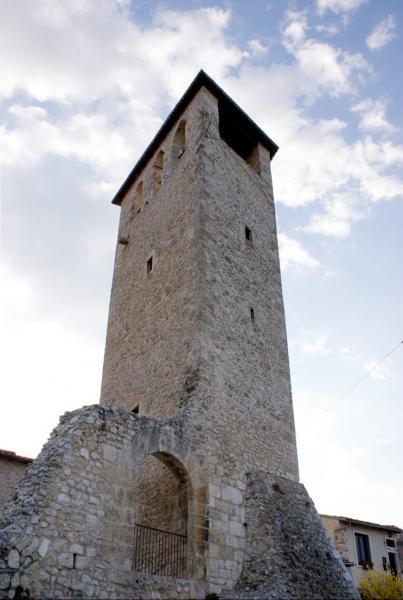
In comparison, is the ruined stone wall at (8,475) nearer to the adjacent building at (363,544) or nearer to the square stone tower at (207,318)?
the square stone tower at (207,318)

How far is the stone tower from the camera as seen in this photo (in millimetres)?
7082

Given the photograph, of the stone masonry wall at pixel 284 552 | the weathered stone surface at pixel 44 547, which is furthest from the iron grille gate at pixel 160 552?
the weathered stone surface at pixel 44 547

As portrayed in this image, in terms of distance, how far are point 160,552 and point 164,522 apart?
0.65m

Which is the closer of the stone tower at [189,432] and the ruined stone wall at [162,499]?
the stone tower at [189,432]

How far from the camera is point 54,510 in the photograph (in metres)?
6.80


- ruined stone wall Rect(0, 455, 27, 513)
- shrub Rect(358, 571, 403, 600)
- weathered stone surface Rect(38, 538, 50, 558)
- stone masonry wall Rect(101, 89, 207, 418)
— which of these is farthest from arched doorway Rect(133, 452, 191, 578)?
shrub Rect(358, 571, 403, 600)

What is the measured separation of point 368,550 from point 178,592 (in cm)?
1223

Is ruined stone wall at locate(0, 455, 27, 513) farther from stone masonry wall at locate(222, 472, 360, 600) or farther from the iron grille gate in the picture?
stone masonry wall at locate(222, 472, 360, 600)

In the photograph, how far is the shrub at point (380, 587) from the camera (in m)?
13.8

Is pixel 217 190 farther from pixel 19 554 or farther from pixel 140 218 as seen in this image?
pixel 19 554

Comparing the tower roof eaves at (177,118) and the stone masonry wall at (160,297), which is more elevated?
the tower roof eaves at (177,118)

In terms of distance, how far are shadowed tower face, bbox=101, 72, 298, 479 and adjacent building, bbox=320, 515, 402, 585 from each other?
788 centimetres

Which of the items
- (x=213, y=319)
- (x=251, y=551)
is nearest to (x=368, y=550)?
(x=251, y=551)

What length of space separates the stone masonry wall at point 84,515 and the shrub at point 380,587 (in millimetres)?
8577
